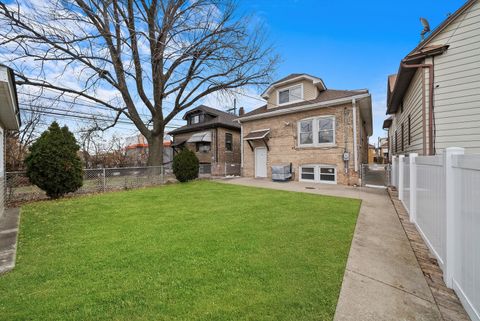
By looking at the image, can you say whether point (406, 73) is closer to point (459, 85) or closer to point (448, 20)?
point (448, 20)

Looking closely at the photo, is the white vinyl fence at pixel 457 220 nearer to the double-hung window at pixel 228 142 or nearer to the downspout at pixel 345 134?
the downspout at pixel 345 134

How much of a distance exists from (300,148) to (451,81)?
7.13 m

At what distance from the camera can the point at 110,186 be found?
33.5 ft

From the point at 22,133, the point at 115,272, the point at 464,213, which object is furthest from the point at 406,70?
the point at 22,133

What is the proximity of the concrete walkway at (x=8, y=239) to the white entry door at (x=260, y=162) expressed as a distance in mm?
11346

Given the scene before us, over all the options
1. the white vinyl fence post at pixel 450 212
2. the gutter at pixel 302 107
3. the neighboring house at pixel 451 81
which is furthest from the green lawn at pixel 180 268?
the gutter at pixel 302 107

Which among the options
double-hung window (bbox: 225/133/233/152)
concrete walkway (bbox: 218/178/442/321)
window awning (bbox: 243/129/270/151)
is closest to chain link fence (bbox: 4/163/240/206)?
double-hung window (bbox: 225/133/233/152)

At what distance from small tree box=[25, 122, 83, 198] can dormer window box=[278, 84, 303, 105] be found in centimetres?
1110

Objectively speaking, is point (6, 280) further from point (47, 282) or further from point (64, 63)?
point (64, 63)

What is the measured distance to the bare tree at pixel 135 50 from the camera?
8156mm

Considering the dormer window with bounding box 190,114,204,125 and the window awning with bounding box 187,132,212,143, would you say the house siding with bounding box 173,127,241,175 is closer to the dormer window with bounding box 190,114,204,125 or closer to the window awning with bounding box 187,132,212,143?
the window awning with bounding box 187,132,212,143

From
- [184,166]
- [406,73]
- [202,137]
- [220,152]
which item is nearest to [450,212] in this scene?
[406,73]

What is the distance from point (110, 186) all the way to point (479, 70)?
44.1ft

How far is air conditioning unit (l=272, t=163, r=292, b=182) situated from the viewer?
12203mm
